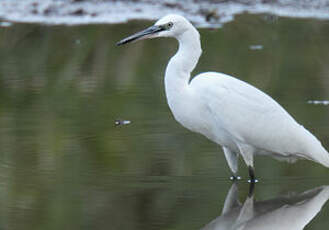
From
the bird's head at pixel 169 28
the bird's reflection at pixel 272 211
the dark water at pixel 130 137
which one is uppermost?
the bird's head at pixel 169 28

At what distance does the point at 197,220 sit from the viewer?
518 cm

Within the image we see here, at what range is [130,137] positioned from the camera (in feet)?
23.5

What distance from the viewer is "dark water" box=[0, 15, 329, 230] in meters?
5.39

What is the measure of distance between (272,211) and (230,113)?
2.34 ft

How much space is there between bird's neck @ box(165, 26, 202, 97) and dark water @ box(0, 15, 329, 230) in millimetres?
577

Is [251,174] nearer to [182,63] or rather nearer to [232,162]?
[232,162]

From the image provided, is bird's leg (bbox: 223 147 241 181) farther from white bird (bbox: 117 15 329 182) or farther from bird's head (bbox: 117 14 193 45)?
bird's head (bbox: 117 14 193 45)

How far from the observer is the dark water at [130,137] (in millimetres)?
5387

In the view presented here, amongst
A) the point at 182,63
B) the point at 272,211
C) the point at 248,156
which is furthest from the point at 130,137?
the point at 272,211

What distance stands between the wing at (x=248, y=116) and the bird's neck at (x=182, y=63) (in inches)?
3.7

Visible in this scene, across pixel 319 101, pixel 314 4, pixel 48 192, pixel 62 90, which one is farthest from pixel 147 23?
pixel 48 192

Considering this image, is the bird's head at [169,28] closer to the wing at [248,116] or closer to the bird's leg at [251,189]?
the wing at [248,116]

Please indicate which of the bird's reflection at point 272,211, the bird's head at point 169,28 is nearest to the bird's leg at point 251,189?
the bird's reflection at point 272,211

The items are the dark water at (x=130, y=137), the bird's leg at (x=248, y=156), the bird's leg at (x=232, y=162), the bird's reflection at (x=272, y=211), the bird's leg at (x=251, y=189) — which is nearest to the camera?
the bird's reflection at (x=272, y=211)
